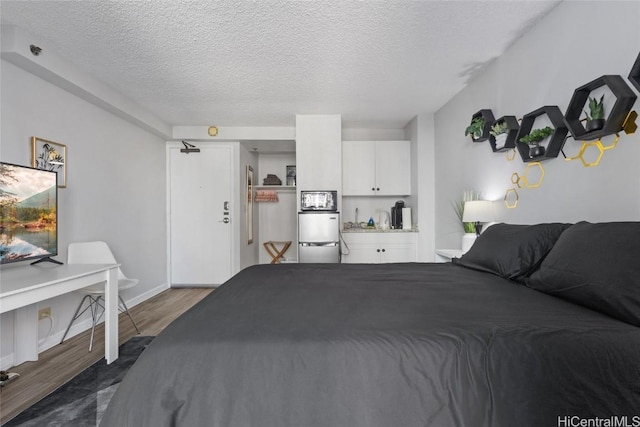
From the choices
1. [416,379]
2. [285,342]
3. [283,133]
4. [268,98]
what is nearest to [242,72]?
[268,98]

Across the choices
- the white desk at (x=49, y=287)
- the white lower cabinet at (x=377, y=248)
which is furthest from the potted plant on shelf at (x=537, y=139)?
the white desk at (x=49, y=287)

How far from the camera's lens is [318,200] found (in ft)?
13.0

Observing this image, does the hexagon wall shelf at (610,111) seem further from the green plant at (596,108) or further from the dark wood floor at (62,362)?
the dark wood floor at (62,362)

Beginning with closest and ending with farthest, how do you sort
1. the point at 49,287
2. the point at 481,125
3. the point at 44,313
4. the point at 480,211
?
1. the point at 49,287
2. the point at 44,313
3. the point at 480,211
4. the point at 481,125

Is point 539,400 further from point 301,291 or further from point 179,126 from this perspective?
point 179,126

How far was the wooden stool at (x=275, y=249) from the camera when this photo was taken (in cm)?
535

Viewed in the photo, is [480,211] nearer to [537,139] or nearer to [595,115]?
[537,139]

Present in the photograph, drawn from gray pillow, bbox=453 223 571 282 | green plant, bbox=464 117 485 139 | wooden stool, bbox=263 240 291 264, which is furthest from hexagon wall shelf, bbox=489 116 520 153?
wooden stool, bbox=263 240 291 264

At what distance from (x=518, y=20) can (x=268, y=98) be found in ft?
7.96

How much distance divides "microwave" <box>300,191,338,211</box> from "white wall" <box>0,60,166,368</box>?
2171 millimetres

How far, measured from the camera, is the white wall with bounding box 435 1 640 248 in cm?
152

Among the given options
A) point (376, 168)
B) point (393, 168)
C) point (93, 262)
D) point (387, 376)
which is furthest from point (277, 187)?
point (387, 376)

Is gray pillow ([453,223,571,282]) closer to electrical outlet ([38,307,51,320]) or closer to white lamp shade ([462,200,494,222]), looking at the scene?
white lamp shade ([462,200,494,222])

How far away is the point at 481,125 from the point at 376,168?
1.89 metres
